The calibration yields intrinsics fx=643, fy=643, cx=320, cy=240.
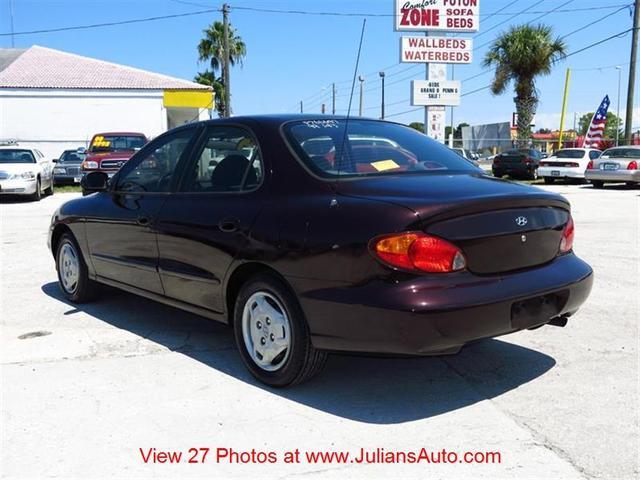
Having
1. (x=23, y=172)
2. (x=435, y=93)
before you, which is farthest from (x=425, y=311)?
(x=435, y=93)

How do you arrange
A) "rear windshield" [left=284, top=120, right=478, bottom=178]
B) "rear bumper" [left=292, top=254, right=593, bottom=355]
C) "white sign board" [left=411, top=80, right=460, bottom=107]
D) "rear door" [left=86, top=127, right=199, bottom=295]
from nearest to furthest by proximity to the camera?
1. "rear bumper" [left=292, top=254, right=593, bottom=355]
2. "rear windshield" [left=284, top=120, right=478, bottom=178]
3. "rear door" [left=86, top=127, right=199, bottom=295]
4. "white sign board" [left=411, top=80, right=460, bottom=107]

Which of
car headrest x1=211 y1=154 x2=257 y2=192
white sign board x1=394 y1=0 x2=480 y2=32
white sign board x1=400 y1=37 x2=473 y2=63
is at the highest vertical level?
white sign board x1=394 y1=0 x2=480 y2=32

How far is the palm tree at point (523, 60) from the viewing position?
33469mm

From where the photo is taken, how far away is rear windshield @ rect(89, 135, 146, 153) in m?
19.8

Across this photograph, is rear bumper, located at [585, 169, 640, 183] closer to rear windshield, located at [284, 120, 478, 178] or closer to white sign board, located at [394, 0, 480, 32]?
white sign board, located at [394, 0, 480, 32]

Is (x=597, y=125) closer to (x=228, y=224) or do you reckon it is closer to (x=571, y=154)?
(x=571, y=154)

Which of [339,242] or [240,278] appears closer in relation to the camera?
[339,242]

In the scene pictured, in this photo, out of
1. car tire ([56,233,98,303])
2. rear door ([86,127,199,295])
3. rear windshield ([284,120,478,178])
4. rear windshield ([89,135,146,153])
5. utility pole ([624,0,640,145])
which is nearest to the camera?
rear windshield ([284,120,478,178])

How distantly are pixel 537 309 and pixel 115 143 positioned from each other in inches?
729

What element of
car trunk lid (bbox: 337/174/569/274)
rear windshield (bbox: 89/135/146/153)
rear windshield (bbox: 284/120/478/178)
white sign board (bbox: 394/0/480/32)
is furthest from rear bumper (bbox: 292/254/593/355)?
white sign board (bbox: 394/0/480/32)

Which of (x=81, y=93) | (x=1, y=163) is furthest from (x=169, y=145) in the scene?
(x=81, y=93)

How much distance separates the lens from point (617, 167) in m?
21.7

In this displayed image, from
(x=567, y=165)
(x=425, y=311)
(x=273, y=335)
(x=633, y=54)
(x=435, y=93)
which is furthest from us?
(x=633, y=54)

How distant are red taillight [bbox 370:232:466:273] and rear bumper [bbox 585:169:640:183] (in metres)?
20.7
